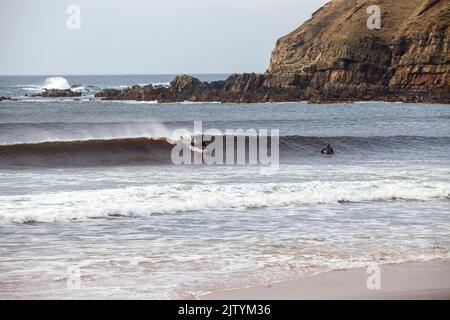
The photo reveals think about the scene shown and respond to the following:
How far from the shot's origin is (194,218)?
520 inches

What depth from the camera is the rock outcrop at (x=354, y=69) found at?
265 feet

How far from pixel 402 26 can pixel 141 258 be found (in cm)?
9252

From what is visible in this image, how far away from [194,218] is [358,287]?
5187mm

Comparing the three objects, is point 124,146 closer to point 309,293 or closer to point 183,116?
point 309,293

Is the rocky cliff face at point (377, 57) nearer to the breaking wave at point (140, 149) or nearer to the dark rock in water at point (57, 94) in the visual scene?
the dark rock in water at point (57, 94)

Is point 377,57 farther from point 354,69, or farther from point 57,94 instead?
point 57,94

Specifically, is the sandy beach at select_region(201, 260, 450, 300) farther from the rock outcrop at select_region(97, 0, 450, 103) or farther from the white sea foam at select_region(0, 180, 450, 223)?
the rock outcrop at select_region(97, 0, 450, 103)

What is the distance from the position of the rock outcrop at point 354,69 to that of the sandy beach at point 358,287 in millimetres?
67233

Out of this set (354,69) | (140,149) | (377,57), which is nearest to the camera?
(140,149)

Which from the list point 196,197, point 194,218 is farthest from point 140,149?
point 194,218

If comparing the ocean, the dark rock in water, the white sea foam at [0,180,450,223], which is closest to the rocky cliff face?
the dark rock in water

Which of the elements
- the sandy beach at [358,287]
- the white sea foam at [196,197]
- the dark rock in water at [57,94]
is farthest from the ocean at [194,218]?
the dark rock in water at [57,94]

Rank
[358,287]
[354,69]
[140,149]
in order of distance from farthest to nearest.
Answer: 1. [354,69]
2. [140,149]
3. [358,287]
